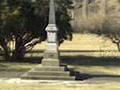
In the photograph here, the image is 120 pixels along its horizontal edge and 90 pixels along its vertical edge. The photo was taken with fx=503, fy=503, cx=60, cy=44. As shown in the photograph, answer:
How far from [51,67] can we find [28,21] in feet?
51.1

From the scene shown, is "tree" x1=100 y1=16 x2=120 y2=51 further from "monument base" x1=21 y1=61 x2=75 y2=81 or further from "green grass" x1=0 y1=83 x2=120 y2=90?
"green grass" x1=0 y1=83 x2=120 y2=90

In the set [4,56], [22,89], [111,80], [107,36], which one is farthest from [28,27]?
[22,89]

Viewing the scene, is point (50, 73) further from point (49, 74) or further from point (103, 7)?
point (103, 7)

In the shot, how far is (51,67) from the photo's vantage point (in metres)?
26.0

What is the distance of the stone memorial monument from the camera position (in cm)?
2541

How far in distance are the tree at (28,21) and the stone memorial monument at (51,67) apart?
36.3 ft

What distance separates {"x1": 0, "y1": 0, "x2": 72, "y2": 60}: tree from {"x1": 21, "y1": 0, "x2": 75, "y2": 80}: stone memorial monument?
436 inches

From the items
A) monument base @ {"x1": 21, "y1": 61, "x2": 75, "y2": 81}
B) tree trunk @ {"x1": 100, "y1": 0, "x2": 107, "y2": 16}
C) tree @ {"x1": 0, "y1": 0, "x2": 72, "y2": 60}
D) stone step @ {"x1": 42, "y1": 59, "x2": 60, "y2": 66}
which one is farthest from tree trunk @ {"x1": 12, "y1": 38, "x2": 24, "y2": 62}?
tree trunk @ {"x1": 100, "y1": 0, "x2": 107, "y2": 16}

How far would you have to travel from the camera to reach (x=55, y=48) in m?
26.6

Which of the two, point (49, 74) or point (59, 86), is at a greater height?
point (59, 86)

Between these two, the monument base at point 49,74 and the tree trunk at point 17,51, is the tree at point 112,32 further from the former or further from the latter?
the monument base at point 49,74

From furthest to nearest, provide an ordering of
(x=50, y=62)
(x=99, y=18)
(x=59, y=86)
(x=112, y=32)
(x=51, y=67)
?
1. (x=99, y=18)
2. (x=112, y=32)
3. (x=50, y=62)
4. (x=51, y=67)
5. (x=59, y=86)

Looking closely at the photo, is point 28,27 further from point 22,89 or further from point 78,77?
point 22,89

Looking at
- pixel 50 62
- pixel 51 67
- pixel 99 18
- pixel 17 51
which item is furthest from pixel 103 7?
pixel 51 67
